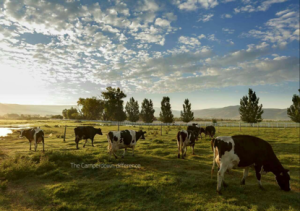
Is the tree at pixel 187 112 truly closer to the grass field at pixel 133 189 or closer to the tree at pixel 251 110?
the tree at pixel 251 110

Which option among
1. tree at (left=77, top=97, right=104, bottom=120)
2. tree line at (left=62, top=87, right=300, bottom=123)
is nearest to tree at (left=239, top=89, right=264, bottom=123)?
tree line at (left=62, top=87, right=300, bottom=123)

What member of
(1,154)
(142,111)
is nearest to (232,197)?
(1,154)

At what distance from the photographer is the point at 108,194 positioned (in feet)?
20.9

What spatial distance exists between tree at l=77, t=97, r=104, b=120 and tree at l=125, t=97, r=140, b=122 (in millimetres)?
16523

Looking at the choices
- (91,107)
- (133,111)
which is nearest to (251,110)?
(133,111)

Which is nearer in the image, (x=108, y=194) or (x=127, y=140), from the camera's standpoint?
(x=108, y=194)

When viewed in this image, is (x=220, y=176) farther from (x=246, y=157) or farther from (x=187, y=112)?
(x=187, y=112)

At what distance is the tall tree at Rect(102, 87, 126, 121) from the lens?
61.4 meters

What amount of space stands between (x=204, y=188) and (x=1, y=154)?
1569 centimetres

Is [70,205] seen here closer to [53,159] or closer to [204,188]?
[204,188]

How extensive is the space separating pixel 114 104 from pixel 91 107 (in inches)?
606

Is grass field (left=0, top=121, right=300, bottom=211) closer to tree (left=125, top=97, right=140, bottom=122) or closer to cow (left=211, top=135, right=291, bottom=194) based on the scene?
cow (left=211, top=135, right=291, bottom=194)

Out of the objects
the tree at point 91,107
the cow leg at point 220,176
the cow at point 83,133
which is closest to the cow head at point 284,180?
the cow leg at point 220,176

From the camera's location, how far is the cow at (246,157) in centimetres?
666
